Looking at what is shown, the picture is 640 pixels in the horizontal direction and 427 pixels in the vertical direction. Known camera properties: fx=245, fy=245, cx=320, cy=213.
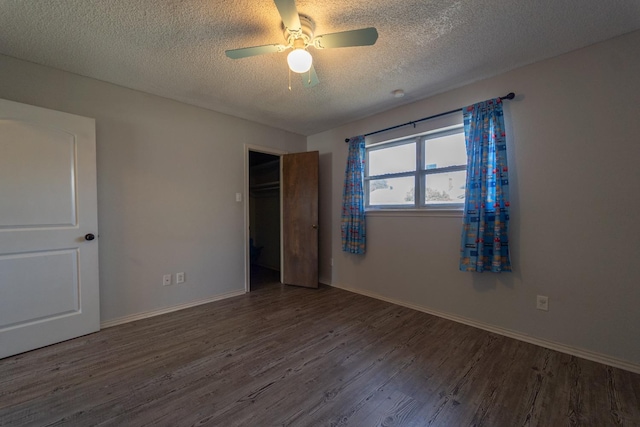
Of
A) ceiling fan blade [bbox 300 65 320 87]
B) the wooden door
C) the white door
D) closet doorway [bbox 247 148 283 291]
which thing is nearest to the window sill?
the wooden door

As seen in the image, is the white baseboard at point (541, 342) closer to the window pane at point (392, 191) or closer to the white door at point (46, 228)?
the window pane at point (392, 191)

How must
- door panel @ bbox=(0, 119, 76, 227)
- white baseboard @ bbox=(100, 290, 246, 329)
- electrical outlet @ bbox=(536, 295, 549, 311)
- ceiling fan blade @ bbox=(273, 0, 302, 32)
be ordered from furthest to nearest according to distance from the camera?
white baseboard @ bbox=(100, 290, 246, 329) < electrical outlet @ bbox=(536, 295, 549, 311) < door panel @ bbox=(0, 119, 76, 227) < ceiling fan blade @ bbox=(273, 0, 302, 32)

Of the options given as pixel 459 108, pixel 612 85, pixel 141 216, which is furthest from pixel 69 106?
pixel 612 85

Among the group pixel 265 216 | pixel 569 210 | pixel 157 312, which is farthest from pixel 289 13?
pixel 265 216

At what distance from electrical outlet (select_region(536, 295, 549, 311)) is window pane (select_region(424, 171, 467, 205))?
1.07 meters

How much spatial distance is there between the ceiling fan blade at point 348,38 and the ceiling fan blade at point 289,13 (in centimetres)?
18

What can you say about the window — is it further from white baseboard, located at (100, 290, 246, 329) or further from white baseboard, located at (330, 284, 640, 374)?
white baseboard, located at (100, 290, 246, 329)

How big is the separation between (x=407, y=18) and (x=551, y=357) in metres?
2.80

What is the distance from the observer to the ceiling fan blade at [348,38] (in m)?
1.51

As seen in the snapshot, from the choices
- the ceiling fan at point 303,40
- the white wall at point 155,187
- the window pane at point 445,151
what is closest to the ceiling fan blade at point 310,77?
the ceiling fan at point 303,40

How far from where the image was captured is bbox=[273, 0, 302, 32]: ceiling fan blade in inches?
52.5

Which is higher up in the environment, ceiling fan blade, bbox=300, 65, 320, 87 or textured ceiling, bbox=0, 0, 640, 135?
textured ceiling, bbox=0, 0, 640, 135

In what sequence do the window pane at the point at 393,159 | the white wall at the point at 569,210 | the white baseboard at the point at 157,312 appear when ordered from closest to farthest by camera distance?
the white wall at the point at 569,210 → the white baseboard at the point at 157,312 → the window pane at the point at 393,159

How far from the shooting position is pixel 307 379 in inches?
67.1
